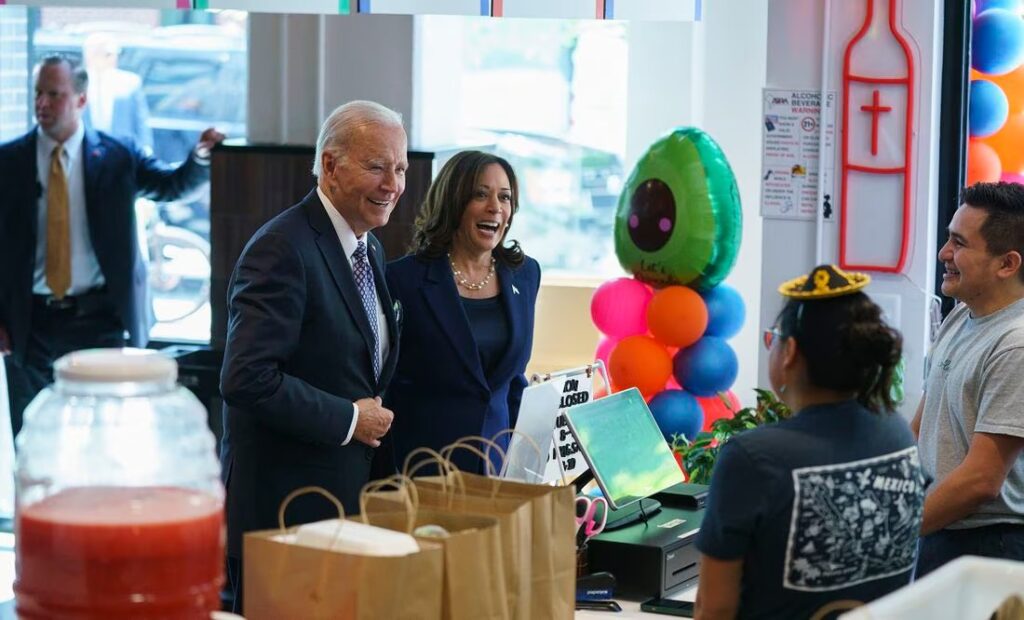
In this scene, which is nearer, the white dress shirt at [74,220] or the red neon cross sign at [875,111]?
the red neon cross sign at [875,111]

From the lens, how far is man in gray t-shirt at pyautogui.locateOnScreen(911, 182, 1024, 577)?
301 cm

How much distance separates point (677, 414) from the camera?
5.56 metres

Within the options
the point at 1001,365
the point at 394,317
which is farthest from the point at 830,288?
the point at 394,317

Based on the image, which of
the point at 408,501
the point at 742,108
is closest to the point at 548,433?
the point at 408,501

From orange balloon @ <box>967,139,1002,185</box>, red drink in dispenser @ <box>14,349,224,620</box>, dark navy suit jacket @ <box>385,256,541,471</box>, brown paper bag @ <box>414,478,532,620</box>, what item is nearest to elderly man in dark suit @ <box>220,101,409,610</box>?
dark navy suit jacket @ <box>385,256,541,471</box>

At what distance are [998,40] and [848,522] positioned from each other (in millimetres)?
3748

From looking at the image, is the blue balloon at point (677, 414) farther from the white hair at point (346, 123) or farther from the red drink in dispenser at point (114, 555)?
the red drink in dispenser at point (114, 555)

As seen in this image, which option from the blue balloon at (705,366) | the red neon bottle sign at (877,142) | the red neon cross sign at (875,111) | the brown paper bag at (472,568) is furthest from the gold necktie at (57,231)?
the brown paper bag at (472,568)

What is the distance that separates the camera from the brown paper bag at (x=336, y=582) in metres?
2.18

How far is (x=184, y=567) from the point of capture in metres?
1.85

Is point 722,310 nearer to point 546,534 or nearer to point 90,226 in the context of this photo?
point 90,226

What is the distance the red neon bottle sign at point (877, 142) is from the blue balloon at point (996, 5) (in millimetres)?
395

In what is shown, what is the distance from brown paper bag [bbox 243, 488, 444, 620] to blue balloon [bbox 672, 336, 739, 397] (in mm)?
3463

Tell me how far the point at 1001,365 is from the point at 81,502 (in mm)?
1962
